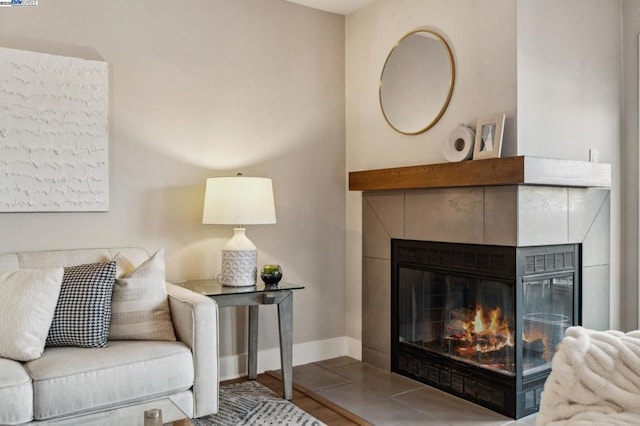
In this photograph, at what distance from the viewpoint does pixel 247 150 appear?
3537mm

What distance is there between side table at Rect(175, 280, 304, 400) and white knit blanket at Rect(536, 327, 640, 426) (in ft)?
5.48

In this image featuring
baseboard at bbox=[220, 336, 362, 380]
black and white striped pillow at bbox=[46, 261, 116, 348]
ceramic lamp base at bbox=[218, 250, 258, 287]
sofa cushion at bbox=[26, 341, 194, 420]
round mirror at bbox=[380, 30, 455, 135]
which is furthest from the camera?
baseboard at bbox=[220, 336, 362, 380]

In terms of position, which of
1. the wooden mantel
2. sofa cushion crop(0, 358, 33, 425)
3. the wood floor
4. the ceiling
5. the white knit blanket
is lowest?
the wood floor

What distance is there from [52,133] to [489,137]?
2325 mm

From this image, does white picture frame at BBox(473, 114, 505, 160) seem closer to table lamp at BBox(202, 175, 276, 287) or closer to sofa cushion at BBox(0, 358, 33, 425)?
table lamp at BBox(202, 175, 276, 287)

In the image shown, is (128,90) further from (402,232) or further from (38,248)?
(402,232)

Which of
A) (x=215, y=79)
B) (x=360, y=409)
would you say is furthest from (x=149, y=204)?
(x=360, y=409)

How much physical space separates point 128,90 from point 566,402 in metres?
2.70

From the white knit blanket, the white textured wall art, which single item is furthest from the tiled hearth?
the white textured wall art

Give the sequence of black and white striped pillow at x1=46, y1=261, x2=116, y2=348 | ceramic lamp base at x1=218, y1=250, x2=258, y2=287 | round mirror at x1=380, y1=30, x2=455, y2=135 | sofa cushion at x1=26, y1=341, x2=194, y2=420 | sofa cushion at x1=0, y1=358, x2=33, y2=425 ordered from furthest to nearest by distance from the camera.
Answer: round mirror at x1=380, y1=30, x2=455, y2=135
ceramic lamp base at x1=218, y1=250, x2=258, y2=287
black and white striped pillow at x1=46, y1=261, x2=116, y2=348
sofa cushion at x1=26, y1=341, x2=194, y2=420
sofa cushion at x1=0, y1=358, x2=33, y2=425

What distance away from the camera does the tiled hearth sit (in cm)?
275

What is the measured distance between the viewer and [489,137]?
9.23ft

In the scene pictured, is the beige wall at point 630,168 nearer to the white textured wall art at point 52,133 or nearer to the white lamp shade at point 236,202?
the white lamp shade at point 236,202

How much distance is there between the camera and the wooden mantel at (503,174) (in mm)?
2619
